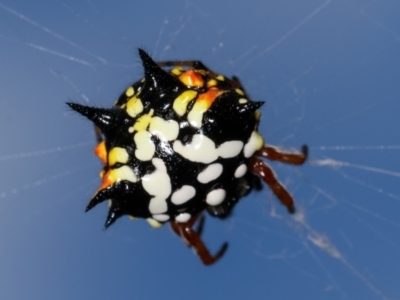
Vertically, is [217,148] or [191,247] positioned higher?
[217,148]

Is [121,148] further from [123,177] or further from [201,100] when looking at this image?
[201,100]

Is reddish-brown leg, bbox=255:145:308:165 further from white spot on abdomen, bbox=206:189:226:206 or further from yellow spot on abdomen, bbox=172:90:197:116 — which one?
yellow spot on abdomen, bbox=172:90:197:116

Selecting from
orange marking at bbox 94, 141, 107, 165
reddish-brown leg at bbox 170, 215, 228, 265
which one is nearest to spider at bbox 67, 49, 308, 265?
orange marking at bbox 94, 141, 107, 165

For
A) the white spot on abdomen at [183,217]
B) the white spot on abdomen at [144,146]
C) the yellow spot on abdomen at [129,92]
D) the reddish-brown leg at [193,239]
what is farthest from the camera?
the reddish-brown leg at [193,239]

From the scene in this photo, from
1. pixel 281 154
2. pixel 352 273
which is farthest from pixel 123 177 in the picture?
pixel 352 273

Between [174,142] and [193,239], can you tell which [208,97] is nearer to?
[174,142]

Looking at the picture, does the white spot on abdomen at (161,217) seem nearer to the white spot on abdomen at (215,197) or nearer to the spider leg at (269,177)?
the white spot on abdomen at (215,197)

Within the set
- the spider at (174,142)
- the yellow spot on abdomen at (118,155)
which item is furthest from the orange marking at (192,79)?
the yellow spot on abdomen at (118,155)
